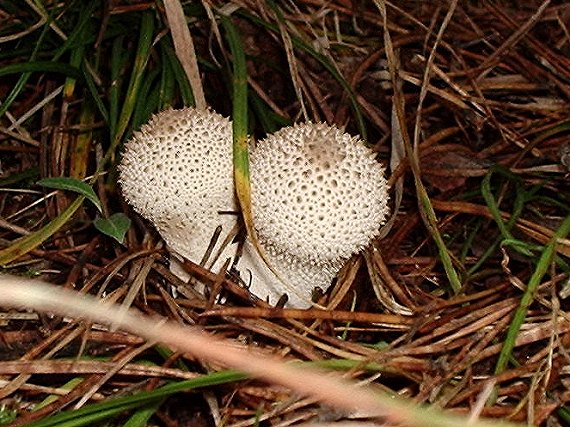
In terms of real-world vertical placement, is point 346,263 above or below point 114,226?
below

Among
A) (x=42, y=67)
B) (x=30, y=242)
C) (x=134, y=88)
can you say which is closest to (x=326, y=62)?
(x=134, y=88)

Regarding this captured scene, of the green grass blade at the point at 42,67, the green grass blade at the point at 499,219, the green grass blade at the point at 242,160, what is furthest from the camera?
the green grass blade at the point at 42,67

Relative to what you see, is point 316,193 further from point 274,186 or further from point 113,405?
point 113,405

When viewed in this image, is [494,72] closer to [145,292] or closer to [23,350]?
[145,292]

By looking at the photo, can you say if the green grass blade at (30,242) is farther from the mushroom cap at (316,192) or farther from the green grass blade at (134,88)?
the mushroom cap at (316,192)

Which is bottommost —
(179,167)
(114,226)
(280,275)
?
(280,275)

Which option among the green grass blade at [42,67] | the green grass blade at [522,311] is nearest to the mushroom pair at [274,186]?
the green grass blade at [522,311]

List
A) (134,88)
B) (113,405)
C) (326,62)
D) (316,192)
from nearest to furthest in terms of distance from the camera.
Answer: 1. (113,405)
2. (316,192)
3. (134,88)
4. (326,62)

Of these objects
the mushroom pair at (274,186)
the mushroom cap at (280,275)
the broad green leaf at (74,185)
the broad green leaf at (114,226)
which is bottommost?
the mushroom cap at (280,275)
